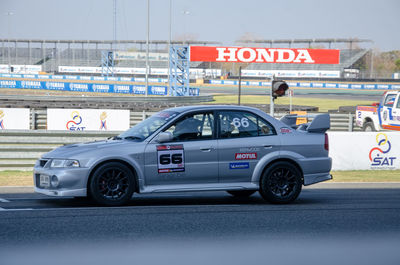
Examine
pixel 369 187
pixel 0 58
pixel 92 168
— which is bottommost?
pixel 369 187

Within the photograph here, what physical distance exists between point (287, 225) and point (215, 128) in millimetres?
2237

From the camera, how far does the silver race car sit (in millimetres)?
8219

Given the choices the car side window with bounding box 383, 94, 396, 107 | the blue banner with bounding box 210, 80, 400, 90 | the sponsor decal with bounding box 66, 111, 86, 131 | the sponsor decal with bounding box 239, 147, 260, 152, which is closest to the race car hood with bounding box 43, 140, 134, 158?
the sponsor decal with bounding box 239, 147, 260, 152

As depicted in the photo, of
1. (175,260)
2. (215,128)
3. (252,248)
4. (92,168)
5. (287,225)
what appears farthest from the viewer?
(215,128)

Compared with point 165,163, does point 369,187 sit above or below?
below

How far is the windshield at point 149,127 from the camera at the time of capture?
8.73 m

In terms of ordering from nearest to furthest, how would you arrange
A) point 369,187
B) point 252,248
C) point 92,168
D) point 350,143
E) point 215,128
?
point 252,248 < point 92,168 < point 215,128 < point 369,187 < point 350,143

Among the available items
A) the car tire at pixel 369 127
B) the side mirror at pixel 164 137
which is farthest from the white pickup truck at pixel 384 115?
the side mirror at pixel 164 137

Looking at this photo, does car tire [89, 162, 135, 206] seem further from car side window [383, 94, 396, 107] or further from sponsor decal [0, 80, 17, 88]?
sponsor decal [0, 80, 17, 88]

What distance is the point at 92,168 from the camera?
26.8 feet

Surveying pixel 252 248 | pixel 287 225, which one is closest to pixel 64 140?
pixel 287 225

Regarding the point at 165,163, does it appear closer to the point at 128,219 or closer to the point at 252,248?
the point at 128,219

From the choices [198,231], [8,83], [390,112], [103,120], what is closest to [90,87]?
[8,83]

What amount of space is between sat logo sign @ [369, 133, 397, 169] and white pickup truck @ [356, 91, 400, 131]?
15.8 feet
